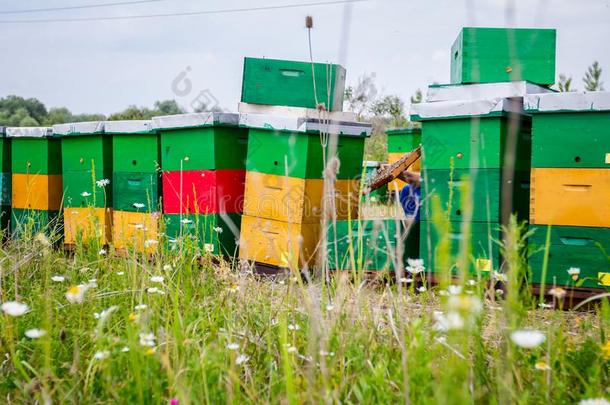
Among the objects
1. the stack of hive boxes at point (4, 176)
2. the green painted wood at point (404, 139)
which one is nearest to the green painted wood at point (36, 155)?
the stack of hive boxes at point (4, 176)

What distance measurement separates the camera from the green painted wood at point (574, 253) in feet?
10.9

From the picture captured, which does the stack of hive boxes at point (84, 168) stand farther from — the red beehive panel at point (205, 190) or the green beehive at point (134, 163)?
the red beehive panel at point (205, 190)

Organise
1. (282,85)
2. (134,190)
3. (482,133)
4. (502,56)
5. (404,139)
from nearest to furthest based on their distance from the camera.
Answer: (482,133) → (502,56) → (282,85) → (134,190) → (404,139)

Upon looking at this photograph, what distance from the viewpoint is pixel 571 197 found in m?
3.35

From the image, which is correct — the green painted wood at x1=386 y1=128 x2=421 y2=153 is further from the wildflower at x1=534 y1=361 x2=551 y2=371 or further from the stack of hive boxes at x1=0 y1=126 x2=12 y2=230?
the wildflower at x1=534 y1=361 x2=551 y2=371

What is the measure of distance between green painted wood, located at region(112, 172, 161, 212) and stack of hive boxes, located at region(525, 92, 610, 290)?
2.70m

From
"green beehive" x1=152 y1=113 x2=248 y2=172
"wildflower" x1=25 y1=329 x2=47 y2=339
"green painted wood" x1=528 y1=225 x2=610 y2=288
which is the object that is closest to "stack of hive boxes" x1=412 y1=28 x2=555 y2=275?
"green painted wood" x1=528 y1=225 x2=610 y2=288

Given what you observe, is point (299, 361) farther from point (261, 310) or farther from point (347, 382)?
point (261, 310)

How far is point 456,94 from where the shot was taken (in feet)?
12.5

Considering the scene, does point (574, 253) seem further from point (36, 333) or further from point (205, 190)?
point (36, 333)

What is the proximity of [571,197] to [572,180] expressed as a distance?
94mm

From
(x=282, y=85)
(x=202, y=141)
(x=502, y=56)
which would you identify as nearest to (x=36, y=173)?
(x=202, y=141)

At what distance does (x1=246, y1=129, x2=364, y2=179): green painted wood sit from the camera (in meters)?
3.97

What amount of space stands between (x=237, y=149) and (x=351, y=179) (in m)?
0.87
